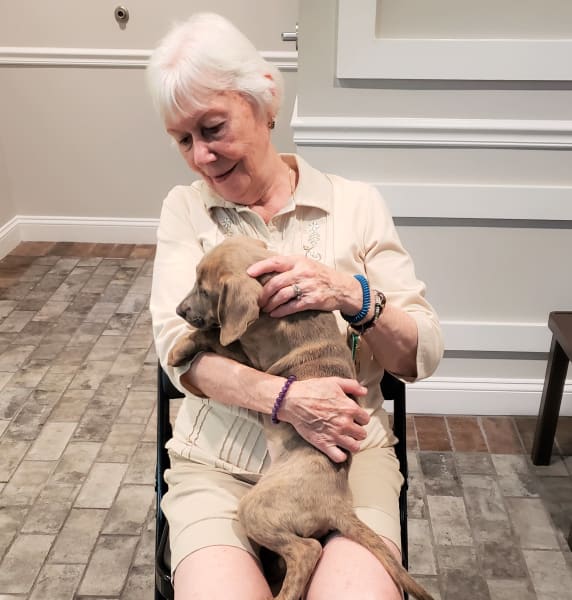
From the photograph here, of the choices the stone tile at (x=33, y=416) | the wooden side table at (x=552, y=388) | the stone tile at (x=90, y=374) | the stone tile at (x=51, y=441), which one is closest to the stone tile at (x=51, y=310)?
the stone tile at (x=90, y=374)

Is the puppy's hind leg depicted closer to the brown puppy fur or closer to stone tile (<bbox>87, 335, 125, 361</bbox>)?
the brown puppy fur

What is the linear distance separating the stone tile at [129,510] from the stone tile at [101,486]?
33 millimetres

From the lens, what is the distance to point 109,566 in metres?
1.90

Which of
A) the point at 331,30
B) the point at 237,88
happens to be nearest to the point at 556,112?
the point at 331,30

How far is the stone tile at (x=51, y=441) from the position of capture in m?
2.35

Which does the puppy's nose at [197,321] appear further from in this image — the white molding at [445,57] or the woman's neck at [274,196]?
the white molding at [445,57]

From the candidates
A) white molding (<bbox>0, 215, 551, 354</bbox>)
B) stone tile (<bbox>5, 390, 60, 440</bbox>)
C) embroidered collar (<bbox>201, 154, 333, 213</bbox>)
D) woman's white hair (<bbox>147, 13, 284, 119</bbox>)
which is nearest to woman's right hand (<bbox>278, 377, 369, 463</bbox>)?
embroidered collar (<bbox>201, 154, 333, 213</bbox>)

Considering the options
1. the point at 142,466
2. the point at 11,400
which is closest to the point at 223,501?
the point at 142,466

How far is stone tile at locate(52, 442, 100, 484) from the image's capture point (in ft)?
7.34

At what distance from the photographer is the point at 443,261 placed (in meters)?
2.28

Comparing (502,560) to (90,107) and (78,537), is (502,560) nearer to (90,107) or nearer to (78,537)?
(78,537)

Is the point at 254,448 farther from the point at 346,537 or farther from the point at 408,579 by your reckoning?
the point at 408,579

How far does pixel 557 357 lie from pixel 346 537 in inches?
53.3

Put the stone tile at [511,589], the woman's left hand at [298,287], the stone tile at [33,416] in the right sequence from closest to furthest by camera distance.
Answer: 1. the woman's left hand at [298,287]
2. the stone tile at [511,589]
3. the stone tile at [33,416]
